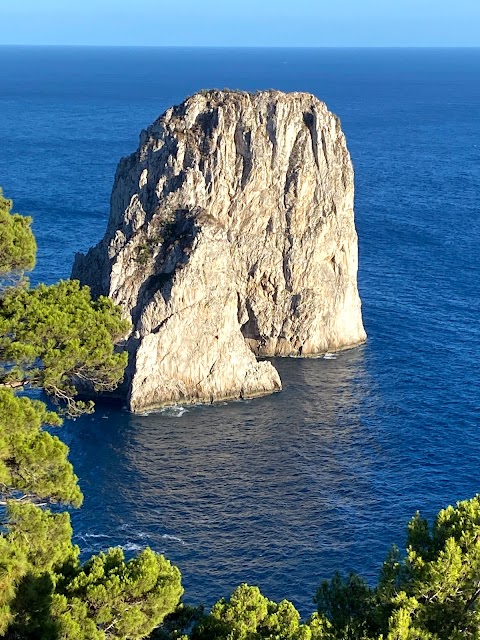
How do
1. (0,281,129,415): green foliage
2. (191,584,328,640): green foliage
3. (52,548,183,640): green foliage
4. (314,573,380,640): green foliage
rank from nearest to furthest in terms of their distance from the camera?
(52,548,183,640): green foliage, (0,281,129,415): green foliage, (191,584,328,640): green foliage, (314,573,380,640): green foliage

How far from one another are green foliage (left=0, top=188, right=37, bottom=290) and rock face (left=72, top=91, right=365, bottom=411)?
4785cm

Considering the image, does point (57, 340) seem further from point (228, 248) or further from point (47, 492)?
point (228, 248)

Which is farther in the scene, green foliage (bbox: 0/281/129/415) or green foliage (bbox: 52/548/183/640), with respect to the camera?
green foliage (bbox: 0/281/129/415)

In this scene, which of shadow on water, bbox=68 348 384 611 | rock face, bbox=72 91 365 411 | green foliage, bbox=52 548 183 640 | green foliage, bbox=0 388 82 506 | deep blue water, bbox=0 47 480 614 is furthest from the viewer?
rock face, bbox=72 91 365 411

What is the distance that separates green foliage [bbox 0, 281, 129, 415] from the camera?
28.8 metres

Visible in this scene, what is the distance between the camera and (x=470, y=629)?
1111 inches

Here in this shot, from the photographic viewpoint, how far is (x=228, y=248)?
82.8 metres

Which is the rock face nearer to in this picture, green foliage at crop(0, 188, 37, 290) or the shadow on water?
the shadow on water

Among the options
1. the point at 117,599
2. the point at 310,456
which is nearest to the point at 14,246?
the point at 117,599

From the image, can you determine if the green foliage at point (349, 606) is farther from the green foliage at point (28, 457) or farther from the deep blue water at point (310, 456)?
the deep blue water at point (310, 456)

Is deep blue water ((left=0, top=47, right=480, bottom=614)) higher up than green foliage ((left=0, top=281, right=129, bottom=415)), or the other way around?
green foliage ((left=0, top=281, right=129, bottom=415))

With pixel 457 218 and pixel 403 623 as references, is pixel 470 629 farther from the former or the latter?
pixel 457 218

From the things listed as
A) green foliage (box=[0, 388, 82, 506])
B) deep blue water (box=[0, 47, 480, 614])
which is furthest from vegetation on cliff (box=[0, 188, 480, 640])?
deep blue water (box=[0, 47, 480, 614])

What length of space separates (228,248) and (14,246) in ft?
179
